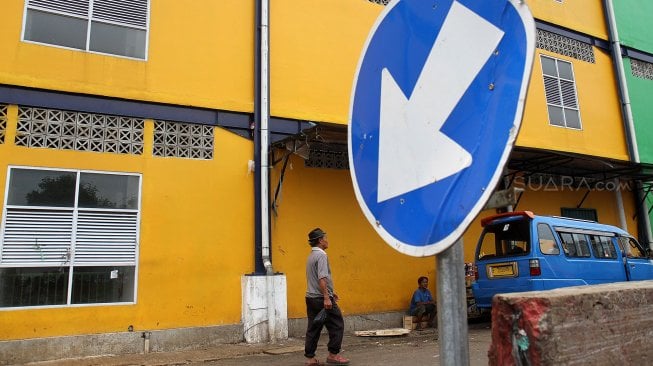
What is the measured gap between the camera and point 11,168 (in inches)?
272

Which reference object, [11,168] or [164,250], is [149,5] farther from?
[164,250]

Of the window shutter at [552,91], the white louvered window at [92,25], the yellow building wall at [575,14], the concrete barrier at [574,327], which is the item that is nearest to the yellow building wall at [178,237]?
the white louvered window at [92,25]

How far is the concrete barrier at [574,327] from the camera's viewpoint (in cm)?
164

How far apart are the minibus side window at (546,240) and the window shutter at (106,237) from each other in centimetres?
652

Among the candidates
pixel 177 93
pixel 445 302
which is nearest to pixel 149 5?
pixel 177 93

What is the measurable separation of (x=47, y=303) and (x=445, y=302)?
6885 mm

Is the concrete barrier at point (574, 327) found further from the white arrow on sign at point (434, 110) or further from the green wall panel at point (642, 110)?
the green wall panel at point (642, 110)

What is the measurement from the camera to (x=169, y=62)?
8172mm

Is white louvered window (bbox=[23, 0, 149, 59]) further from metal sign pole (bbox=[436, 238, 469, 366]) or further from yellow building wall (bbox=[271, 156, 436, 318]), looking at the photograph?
metal sign pole (bbox=[436, 238, 469, 366])

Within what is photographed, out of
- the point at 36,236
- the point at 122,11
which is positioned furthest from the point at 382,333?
the point at 122,11

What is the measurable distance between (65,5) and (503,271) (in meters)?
8.30

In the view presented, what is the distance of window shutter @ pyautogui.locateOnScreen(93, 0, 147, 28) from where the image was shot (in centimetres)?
791

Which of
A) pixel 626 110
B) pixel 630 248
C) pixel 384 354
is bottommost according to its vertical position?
pixel 384 354

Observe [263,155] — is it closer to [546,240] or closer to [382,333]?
[382,333]
